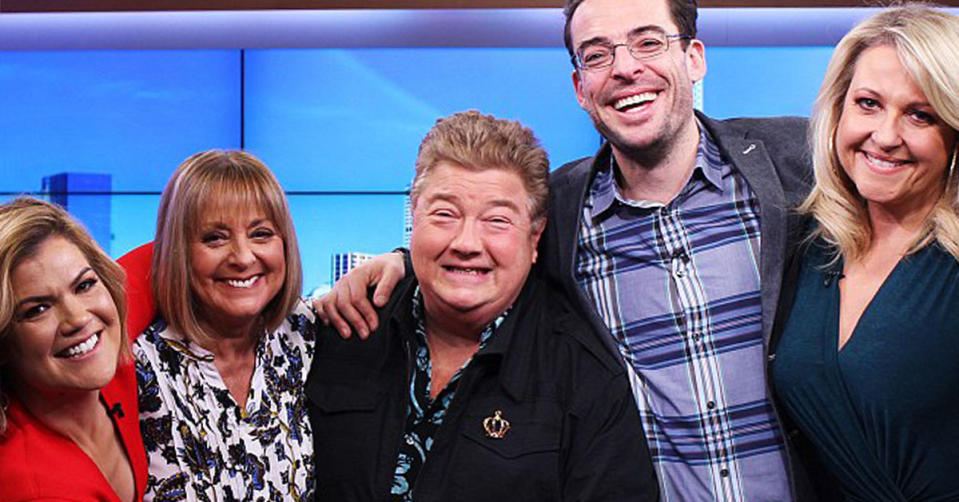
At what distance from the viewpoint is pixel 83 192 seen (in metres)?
4.32

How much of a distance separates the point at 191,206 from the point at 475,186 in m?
0.57

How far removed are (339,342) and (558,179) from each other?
2.22 ft

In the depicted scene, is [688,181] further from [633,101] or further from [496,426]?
[496,426]

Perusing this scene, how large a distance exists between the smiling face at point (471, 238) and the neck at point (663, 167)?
0.31m

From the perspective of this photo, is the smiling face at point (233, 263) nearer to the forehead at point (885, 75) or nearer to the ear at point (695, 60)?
the ear at point (695, 60)

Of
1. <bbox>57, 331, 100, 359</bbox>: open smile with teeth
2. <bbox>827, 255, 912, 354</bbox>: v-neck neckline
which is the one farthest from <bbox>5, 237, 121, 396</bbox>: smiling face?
<bbox>827, 255, 912, 354</bbox>: v-neck neckline

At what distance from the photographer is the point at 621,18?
217 cm

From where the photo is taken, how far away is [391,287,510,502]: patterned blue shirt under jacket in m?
1.94

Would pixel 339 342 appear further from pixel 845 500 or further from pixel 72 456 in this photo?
pixel 845 500

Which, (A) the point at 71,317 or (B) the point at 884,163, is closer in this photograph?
(A) the point at 71,317

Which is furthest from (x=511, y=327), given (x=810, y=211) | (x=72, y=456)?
(x=72, y=456)

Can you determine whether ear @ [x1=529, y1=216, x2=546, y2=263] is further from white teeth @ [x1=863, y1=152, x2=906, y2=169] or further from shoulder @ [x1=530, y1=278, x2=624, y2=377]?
white teeth @ [x1=863, y1=152, x2=906, y2=169]

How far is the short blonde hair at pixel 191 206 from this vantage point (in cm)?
197

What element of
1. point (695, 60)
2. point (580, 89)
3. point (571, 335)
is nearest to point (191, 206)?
point (571, 335)
